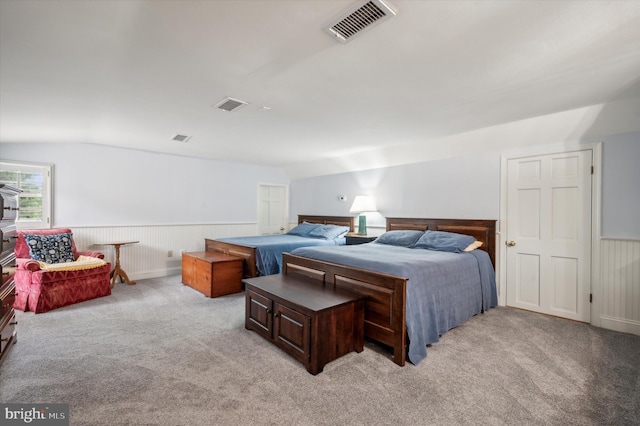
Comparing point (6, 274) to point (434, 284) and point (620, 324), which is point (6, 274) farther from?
point (620, 324)

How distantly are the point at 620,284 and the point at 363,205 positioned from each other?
3.23 m

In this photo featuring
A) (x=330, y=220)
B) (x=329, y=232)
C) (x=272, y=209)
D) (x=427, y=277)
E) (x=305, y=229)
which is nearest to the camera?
(x=427, y=277)

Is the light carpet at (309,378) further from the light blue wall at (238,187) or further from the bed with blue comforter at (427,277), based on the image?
the light blue wall at (238,187)

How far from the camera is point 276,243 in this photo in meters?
4.59

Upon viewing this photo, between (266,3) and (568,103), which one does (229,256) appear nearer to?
(266,3)

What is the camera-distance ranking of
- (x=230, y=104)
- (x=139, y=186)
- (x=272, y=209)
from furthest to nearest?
1. (x=272, y=209)
2. (x=139, y=186)
3. (x=230, y=104)

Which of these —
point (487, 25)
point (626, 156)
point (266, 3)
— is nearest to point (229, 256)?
point (266, 3)

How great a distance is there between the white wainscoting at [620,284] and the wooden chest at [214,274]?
428cm

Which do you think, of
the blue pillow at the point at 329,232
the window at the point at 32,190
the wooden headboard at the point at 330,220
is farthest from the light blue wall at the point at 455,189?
the window at the point at 32,190

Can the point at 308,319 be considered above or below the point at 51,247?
below

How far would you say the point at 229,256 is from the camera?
4598mm

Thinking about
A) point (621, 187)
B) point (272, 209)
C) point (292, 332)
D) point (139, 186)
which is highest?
point (139, 186)

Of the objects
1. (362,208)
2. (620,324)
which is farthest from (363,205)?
(620,324)

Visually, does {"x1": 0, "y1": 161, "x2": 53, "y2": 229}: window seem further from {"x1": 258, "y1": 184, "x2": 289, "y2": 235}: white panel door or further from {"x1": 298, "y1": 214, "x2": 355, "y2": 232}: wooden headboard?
{"x1": 298, "y1": 214, "x2": 355, "y2": 232}: wooden headboard
